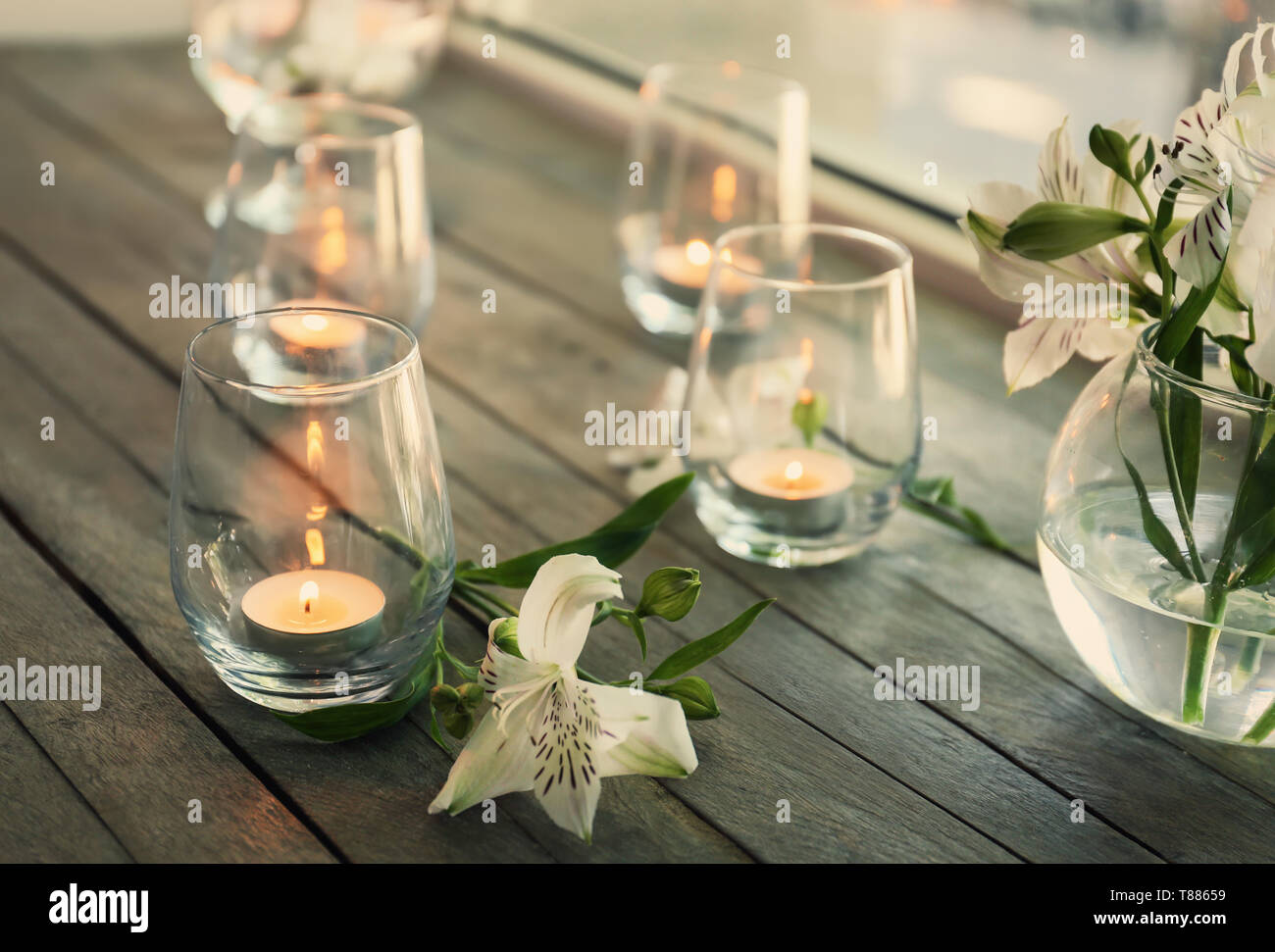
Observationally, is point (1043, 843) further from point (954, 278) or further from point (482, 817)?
point (954, 278)

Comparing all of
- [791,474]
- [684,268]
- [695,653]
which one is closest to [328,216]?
[684,268]

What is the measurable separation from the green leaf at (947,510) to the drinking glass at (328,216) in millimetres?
420

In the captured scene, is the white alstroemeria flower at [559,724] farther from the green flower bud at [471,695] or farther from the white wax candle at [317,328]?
the white wax candle at [317,328]

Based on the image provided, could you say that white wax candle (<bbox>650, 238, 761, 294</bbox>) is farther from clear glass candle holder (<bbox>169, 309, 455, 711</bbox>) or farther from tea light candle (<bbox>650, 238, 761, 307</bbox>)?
clear glass candle holder (<bbox>169, 309, 455, 711</bbox>)

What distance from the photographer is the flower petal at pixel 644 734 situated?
648 millimetres

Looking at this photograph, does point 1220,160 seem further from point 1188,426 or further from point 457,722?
point 457,722

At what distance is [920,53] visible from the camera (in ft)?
5.56

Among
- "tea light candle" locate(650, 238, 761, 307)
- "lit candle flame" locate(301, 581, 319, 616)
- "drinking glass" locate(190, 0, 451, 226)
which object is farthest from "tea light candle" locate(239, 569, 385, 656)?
"drinking glass" locate(190, 0, 451, 226)

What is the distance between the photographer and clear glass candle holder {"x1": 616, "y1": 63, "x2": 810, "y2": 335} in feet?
3.94

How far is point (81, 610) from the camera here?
2.69ft

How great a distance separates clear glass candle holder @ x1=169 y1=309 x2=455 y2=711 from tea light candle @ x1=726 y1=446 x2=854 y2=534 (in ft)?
0.82
